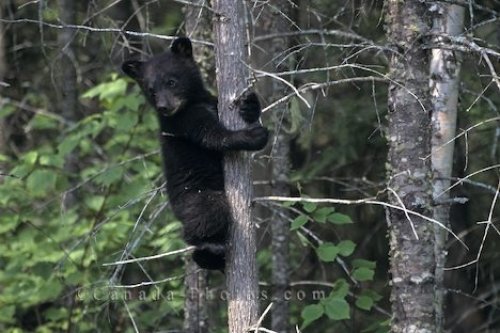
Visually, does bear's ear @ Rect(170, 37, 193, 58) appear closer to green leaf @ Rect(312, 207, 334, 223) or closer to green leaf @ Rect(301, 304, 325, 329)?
green leaf @ Rect(312, 207, 334, 223)

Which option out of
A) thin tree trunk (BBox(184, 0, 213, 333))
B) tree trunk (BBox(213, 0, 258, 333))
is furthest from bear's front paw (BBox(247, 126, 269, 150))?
thin tree trunk (BBox(184, 0, 213, 333))

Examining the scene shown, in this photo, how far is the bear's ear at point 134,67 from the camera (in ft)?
19.8

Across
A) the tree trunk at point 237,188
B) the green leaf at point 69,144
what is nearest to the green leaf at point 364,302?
the tree trunk at point 237,188

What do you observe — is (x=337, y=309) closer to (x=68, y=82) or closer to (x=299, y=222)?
(x=299, y=222)

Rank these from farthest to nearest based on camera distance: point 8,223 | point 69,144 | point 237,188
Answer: point 8,223 < point 69,144 < point 237,188

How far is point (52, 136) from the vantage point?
41.3 feet

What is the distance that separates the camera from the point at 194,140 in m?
5.33

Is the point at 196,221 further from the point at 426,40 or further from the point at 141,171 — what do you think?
the point at 141,171

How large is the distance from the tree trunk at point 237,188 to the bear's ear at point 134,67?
132 cm

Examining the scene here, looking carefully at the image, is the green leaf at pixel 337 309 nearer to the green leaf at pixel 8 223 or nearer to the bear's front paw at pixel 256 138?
the bear's front paw at pixel 256 138

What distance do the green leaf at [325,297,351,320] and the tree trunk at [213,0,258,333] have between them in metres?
1.42

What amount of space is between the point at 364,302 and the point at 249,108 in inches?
93.4

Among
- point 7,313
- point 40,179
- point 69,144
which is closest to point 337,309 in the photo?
point 69,144

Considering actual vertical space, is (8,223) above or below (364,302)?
above
